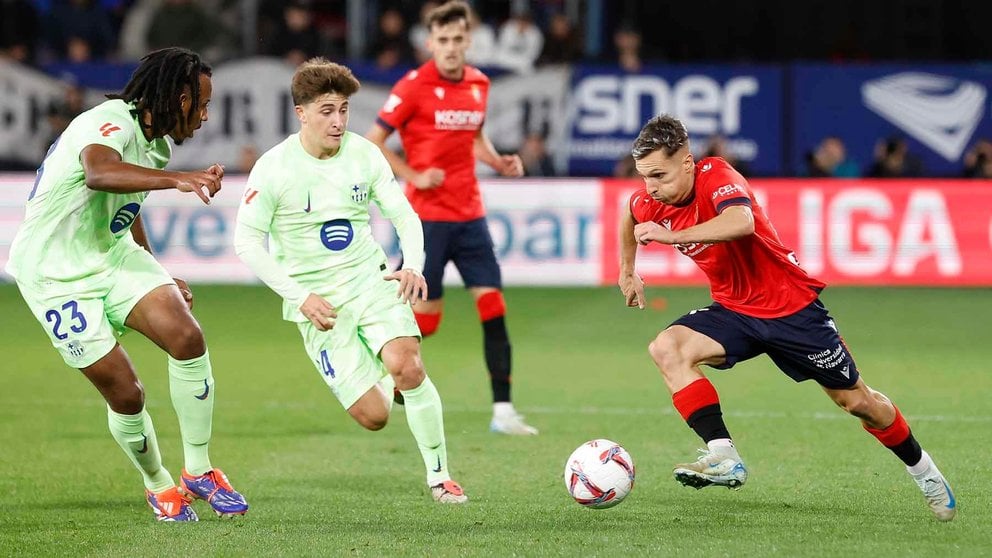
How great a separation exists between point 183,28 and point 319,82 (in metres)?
13.3

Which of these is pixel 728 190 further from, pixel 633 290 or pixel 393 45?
pixel 393 45

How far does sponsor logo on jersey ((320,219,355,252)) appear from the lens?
686 centimetres

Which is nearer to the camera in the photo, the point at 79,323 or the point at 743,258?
the point at 79,323

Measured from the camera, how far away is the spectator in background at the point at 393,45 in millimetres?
18781

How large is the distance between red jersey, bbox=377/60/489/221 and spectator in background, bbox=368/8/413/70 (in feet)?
31.5

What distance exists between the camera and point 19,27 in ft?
63.9

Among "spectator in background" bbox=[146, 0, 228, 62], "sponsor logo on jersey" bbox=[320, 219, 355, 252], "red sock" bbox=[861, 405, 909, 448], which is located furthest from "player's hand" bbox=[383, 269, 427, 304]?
"spectator in background" bbox=[146, 0, 228, 62]

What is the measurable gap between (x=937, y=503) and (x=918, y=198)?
10.2 m

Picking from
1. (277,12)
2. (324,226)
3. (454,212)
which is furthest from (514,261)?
(324,226)

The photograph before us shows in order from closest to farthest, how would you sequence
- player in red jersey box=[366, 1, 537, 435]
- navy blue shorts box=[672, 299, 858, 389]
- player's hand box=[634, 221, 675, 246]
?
Result: 1. player's hand box=[634, 221, 675, 246]
2. navy blue shorts box=[672, 299, 858, 389]
3. player in red jersey box=[366, 1, 537, 435]

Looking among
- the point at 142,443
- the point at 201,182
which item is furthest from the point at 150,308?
the point at 201,182

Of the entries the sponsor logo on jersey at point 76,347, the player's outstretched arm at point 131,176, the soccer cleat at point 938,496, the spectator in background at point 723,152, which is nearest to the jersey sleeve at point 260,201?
the player's outstretched arm at point 131,176

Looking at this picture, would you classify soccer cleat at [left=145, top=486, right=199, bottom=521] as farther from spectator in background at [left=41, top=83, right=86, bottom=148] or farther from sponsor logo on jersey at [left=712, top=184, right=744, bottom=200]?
spectator in background at [left=41, top=83, right=86, bottom=148]

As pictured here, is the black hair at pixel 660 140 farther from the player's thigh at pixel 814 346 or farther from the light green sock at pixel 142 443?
the light green sock at pixel 142 443
